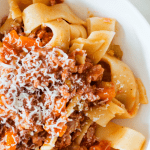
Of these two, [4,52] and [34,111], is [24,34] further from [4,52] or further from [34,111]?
[34,111]

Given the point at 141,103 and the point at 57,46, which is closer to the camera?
the point at 57,46

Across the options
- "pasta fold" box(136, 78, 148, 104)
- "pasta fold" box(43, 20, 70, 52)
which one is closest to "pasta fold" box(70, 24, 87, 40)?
"pasta fold" box(43, 20, 70, 52)

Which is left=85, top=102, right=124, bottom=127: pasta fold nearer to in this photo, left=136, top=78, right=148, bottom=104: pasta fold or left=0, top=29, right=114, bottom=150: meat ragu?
left=0, top=29, right=114, bottom=150: meat ragu

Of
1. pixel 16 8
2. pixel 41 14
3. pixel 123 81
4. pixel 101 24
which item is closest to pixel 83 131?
pixel 123 81

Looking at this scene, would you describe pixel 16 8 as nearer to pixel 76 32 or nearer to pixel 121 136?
pixel 76 32

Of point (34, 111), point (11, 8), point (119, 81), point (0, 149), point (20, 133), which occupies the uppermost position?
point (11, 8)

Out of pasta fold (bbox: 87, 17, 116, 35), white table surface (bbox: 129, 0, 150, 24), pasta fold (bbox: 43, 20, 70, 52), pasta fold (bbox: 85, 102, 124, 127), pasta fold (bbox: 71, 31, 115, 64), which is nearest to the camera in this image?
pasta fold (bbox: 85, 102, 124, 127)

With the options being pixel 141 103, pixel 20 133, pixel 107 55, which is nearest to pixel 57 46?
pixel 107 55
